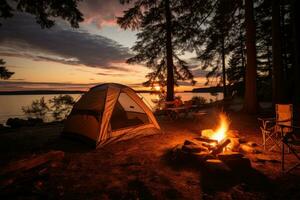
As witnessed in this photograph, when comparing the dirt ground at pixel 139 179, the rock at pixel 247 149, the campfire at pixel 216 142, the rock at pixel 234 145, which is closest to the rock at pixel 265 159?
the dirt ground at pixel 139 179

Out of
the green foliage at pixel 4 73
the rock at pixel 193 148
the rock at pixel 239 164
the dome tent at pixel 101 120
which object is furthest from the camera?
the green foliage at pixel 4 73

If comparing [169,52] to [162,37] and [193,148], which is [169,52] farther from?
[193,148]

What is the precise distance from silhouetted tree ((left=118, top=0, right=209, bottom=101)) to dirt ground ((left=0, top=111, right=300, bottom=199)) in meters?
7.93

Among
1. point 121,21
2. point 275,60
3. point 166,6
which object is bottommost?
point 275,60

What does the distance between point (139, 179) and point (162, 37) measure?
10.8 m

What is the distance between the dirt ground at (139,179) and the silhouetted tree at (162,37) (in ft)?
26.0

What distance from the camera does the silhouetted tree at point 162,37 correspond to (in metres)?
12.6

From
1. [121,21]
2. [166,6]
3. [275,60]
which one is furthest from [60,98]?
[275,60]

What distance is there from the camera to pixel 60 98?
69.2 feet

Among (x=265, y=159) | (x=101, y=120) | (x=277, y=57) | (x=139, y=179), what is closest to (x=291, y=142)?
(x=265, y=159)

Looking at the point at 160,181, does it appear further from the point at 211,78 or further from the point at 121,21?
the point at 211,78

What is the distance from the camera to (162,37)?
13422mm

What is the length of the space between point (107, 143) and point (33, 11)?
5102 mm

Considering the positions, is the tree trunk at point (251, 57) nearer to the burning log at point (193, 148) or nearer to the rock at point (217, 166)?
A: the burning log at point (193, 148)
